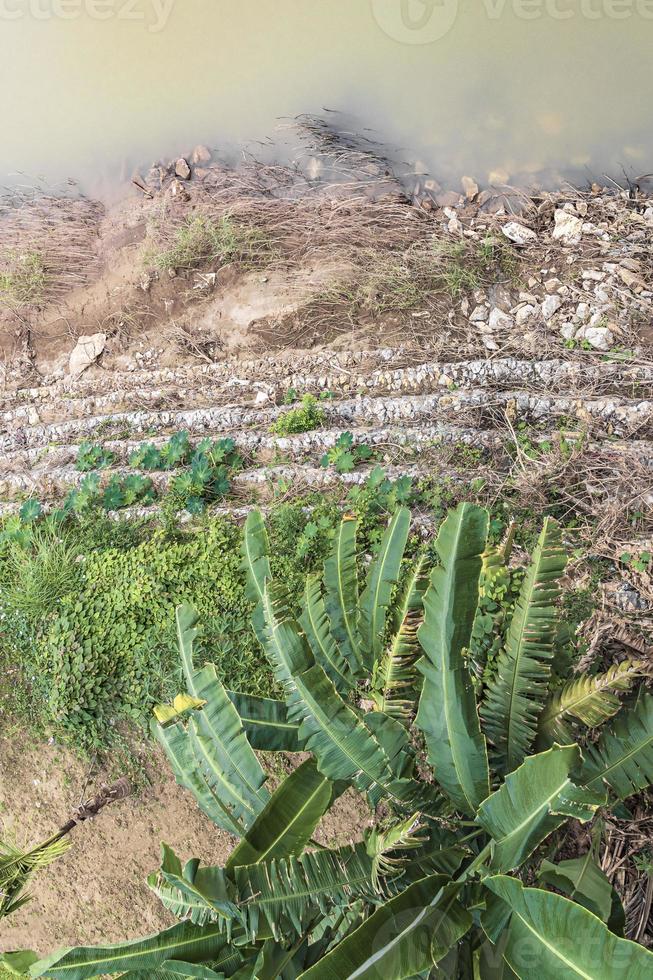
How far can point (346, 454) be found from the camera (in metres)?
4.64

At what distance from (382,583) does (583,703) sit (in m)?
0.87

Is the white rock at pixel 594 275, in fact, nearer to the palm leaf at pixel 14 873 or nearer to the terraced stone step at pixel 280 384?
the terraced stone step at pixel 280 384

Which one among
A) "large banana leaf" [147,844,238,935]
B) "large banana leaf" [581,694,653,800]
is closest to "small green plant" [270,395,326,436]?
"large banana leaf" [581,694,653,800]

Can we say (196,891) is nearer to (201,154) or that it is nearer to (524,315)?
(524,315)

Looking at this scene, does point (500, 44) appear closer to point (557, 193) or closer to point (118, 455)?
point (557, 193)

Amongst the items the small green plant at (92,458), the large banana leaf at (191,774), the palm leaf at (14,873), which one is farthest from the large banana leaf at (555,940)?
the small green plant at (92,458)

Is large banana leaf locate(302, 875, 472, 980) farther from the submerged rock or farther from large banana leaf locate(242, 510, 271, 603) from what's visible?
the submerged rock

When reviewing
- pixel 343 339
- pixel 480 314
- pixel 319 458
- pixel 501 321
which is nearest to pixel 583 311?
pixel 501 321

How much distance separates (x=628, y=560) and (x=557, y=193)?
3.11 metres

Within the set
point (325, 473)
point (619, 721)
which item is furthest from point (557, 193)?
point (619, 721)

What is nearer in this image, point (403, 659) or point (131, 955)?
point (131, 955)

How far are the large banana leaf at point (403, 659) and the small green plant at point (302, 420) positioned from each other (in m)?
2.50

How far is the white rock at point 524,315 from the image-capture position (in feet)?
16.1

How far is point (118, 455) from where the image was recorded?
552cm
